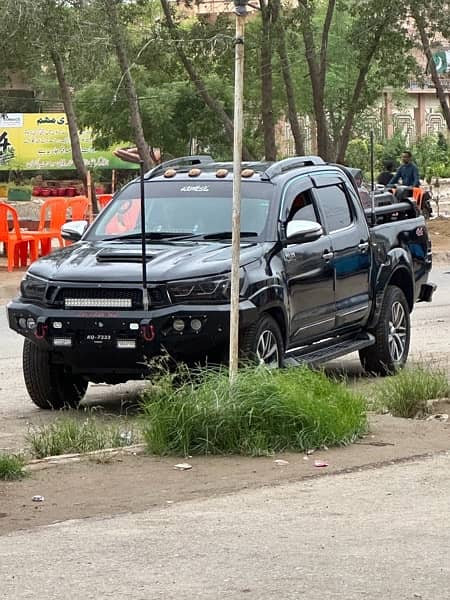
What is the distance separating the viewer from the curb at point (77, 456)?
8.71 meters

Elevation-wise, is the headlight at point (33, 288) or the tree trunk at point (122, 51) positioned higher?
the tree trunk at point (122, 51)

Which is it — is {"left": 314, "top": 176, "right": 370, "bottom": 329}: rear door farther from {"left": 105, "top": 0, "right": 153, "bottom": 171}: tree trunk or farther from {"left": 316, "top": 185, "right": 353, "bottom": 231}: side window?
{"left": 105, "top": 0, "right": 153, "bottom": 171}: tree trunk

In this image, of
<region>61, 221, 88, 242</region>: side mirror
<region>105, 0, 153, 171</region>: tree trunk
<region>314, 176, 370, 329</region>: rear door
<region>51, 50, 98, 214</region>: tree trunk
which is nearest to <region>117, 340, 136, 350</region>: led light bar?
<region>61, 221, 88, 242</region>: side mirror

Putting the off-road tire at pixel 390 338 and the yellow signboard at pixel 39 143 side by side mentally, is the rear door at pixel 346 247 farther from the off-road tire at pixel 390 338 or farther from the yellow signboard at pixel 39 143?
the yellow signboard at pixel 39 143

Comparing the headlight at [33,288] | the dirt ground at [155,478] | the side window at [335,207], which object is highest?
the side window at [335,207]

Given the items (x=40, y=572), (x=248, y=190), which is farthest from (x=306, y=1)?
(x=40, y=572)

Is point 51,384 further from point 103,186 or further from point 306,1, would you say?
point 103,186

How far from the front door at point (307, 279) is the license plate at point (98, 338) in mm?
1623

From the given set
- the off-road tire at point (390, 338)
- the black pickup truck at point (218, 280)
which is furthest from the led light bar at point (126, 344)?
the off-road tire at point (390, 338)

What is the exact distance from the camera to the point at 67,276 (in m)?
10.8

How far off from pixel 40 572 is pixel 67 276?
15.4 feet

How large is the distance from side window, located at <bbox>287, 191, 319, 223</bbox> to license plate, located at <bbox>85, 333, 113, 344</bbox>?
2.19m

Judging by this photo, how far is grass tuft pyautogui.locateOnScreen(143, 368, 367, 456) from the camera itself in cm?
904

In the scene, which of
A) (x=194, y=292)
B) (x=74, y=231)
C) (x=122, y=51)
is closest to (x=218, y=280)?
(x=194, y=292)
